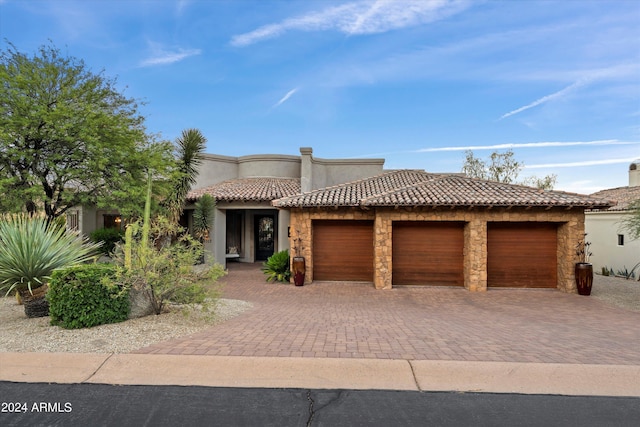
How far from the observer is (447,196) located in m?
12.2

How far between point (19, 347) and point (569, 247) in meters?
15.2

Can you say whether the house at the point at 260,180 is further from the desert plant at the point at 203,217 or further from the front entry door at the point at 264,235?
the desert plant at the point at 203,217

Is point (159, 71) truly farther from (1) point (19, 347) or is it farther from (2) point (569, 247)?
(2) point (569, 247)

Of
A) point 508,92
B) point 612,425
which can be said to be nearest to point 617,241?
point 508,92

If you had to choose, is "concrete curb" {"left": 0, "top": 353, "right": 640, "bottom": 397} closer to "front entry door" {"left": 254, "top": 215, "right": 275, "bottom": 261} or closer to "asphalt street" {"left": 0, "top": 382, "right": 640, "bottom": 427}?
"asphalt street" {"left": 0, "top": 382, "right": 640, "bottom": 427}

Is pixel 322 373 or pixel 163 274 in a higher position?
pixel 163 274

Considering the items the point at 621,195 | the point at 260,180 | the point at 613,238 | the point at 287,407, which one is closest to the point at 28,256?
the point at 287,407

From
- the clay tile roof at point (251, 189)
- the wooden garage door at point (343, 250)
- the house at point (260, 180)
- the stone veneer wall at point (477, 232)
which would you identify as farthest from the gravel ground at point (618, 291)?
the clay tile roof at point (251, 189)

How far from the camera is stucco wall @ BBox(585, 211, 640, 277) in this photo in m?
16.2

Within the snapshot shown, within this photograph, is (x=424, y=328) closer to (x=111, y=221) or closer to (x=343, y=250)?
(x=343, y=250)

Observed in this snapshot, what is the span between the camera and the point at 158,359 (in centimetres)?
466

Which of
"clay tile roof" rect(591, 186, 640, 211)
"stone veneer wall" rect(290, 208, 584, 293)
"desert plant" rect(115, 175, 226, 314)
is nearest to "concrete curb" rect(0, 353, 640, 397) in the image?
"desert plant" rect(115, 175, 226, 314)

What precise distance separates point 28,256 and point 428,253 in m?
11.8

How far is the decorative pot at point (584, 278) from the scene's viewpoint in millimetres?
11445
